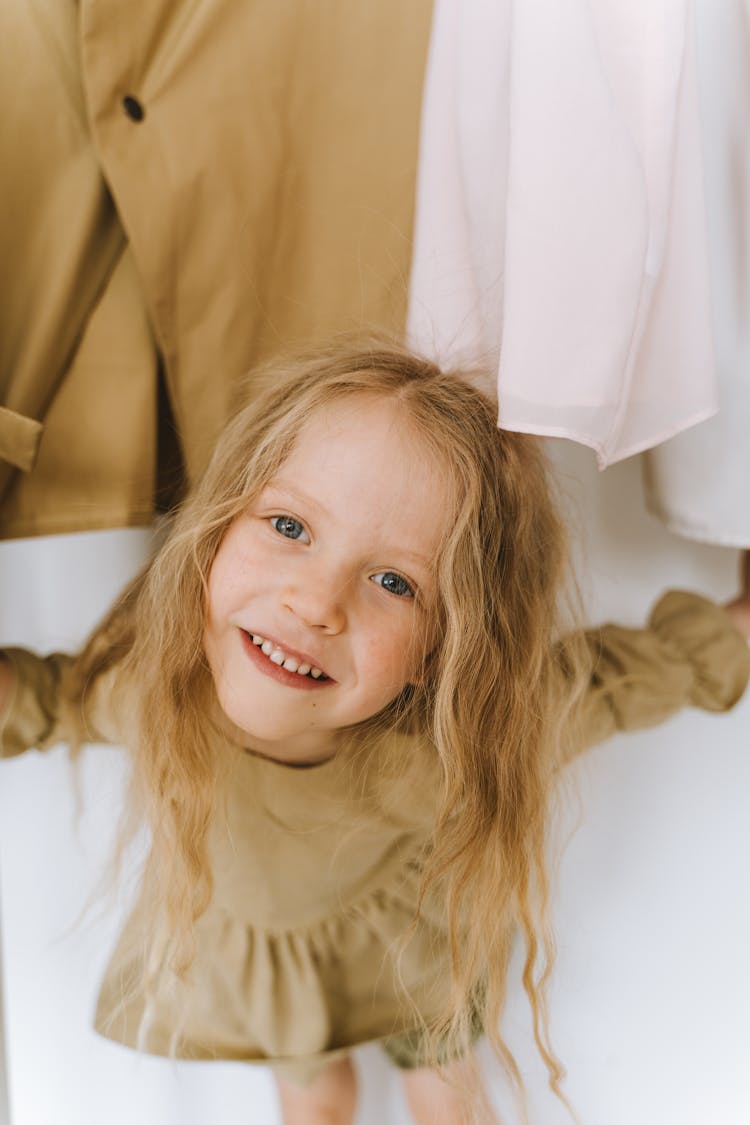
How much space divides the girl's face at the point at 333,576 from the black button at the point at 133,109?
0.21m

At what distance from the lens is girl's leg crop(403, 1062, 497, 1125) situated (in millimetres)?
899

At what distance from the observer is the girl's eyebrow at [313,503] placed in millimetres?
657

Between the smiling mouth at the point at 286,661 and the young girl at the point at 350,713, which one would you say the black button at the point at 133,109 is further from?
the smiling mouth at the point at 286,661

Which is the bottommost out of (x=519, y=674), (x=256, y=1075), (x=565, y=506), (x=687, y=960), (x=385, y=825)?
(x=256, y=1075)

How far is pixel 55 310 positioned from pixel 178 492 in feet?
0.57

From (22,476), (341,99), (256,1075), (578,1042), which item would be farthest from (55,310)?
(578,1042)

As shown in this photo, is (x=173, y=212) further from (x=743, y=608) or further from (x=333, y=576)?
(x=743, y=608)

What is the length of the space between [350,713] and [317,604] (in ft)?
0.28

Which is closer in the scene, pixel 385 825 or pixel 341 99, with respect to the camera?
pixel 341 99

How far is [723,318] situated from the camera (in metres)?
0.70

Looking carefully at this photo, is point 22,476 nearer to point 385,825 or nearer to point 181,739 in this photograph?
point 181,739

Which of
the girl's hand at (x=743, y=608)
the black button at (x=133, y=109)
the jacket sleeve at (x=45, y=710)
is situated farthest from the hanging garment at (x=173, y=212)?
the girl's hand at (x=743, y=608)

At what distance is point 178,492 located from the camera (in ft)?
2.70

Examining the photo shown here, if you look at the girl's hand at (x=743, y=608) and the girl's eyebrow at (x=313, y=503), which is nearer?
the girl's eyebrow at (x=313, y=503)
